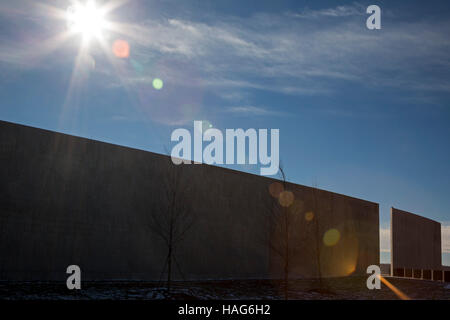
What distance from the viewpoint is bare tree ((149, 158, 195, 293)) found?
73.8ft

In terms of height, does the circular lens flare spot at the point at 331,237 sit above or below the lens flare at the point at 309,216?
below

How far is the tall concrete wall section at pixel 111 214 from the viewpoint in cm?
1855

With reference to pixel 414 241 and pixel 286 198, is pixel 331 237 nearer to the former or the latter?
pixel 286 198

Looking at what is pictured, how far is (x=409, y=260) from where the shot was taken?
47.3 metres

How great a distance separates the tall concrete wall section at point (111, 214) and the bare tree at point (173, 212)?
15cm

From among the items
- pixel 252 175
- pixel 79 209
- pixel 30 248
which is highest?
pixel 252 175

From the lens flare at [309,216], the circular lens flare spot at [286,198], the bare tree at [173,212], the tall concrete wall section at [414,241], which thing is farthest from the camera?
the tall concrete wall section at [414,241]

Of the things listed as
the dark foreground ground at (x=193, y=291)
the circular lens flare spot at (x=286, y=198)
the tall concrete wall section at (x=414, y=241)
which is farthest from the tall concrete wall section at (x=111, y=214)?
the tall concrete wall section at (x=414, y=241)

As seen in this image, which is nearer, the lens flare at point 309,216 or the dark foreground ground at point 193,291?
the dark foreground ground at point 193,291

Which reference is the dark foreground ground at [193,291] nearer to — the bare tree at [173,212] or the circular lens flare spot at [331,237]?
the bare tree at [173,212]
